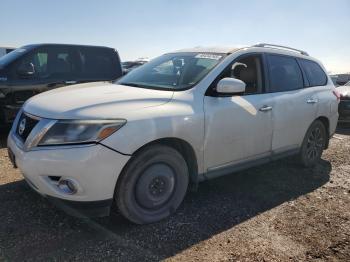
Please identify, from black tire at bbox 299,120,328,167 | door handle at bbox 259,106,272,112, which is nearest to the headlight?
door handle at bbox 259,106,272,112

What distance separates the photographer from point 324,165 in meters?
5.88

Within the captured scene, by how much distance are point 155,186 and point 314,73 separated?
3.37m

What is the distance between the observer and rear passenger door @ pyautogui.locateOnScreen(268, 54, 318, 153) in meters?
4.59

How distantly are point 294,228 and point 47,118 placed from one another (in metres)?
2.50

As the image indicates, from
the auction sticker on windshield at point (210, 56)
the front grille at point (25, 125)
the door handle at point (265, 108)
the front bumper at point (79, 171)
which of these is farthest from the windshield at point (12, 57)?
the door handle at point (265, 108)

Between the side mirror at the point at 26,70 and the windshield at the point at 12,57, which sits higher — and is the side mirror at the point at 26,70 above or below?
below

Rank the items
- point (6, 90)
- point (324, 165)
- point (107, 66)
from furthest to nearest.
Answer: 1. point (107, 66)
2. point (6, 90)
3. point (324, 165)

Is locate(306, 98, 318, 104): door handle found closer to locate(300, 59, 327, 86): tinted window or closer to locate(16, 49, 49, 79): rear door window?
locate(300, 59, 327, 86): tinted window

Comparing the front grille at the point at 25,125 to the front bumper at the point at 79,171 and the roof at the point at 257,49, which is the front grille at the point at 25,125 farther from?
the roof at the point at 257,49

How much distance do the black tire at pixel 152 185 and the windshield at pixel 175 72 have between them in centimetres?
78

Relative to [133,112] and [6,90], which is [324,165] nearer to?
[133,112]

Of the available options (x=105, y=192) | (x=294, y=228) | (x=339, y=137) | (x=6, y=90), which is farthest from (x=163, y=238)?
(x=339, y=137)

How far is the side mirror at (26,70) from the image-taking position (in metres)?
6.54

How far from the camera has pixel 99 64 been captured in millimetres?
7656
